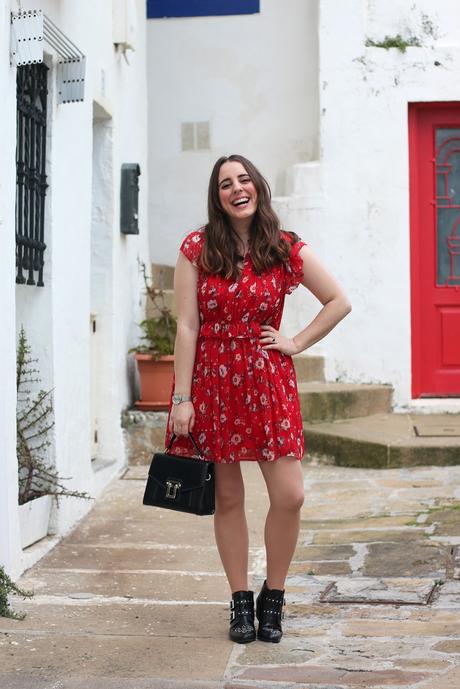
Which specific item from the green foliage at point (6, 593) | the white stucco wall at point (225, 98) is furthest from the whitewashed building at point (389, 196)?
the green foliage at point (6, 593)

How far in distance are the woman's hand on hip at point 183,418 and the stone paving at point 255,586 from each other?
753 mm

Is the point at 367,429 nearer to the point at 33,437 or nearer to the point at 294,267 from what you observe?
the point at 33,437

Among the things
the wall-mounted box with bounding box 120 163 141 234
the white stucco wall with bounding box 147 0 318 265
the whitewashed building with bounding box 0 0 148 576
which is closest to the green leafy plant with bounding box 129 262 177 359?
the whitewashed building with bounding box 0 0 148 576

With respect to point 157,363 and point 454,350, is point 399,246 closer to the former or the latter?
point 454,350

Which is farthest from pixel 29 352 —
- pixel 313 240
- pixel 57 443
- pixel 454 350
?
pixel 454 350

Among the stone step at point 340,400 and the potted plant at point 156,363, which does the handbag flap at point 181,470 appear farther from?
the stone step at point 340,400

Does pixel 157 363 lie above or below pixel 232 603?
above

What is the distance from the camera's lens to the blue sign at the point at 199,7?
9.28 meters

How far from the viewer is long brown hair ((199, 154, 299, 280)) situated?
13.0 feet

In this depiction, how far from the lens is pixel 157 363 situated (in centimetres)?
771

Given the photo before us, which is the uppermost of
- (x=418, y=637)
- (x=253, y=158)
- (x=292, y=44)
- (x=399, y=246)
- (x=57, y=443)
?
(x=292, y=44)

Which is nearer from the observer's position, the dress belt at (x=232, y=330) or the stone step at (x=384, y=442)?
the dress belt at (x=232, y=330)

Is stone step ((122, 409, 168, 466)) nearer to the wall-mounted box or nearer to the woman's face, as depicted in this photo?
the wall-mounted box

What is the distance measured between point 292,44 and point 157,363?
3.15m
